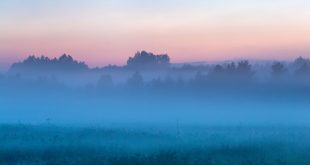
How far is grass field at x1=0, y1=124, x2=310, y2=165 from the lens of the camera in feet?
88.0

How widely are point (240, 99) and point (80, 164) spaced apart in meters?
113

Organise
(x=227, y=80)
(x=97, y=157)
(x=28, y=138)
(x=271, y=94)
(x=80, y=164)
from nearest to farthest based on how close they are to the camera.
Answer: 1. (x=80, y=164)
2. (x=97, y=157)
3. (x=28, y=138)
4. (x=271, y=94)
5. (x=227, y=80)

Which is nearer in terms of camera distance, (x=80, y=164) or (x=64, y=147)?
(x=80, y=164)

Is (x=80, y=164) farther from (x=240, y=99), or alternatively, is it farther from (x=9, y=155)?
(x=240, y=99)

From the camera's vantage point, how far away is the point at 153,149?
31375 mm

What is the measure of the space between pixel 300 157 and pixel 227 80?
126361mm

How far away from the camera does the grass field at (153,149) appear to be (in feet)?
88.0

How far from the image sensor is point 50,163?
26375mm

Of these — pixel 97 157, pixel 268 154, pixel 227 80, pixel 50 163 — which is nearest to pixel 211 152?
pixel 268 154

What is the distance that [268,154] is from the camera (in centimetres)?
2909

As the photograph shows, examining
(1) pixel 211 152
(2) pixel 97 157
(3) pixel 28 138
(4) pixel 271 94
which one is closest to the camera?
(2) pixel 97 157

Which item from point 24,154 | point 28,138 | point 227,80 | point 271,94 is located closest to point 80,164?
point 24,154

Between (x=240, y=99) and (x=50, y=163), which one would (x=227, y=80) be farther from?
(x=50, y=163)

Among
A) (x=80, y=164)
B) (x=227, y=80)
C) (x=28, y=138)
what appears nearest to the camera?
(x=80, y=164)
